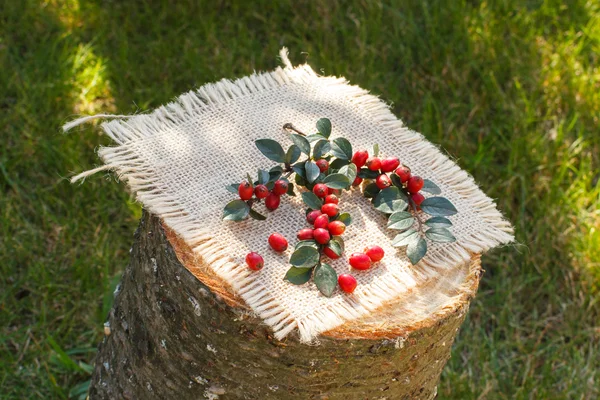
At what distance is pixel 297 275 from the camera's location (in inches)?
60.2

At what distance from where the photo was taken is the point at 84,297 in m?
2.63

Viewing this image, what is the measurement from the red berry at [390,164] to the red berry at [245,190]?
1.05 feet

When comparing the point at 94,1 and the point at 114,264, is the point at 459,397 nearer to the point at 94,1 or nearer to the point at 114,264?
the point at 114,264

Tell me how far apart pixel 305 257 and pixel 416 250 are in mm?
236

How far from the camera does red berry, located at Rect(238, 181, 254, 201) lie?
1.61 metres

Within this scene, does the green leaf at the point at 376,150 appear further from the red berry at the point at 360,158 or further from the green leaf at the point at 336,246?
the green leaf at the point at 336,246

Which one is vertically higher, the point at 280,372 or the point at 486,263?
the point at 280,372

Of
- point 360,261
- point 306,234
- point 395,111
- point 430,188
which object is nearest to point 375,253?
point 360,261

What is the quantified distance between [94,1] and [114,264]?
5.09 ft

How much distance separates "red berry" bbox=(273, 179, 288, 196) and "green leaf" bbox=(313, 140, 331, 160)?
0.12m

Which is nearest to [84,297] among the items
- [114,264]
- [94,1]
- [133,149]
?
[114,264]

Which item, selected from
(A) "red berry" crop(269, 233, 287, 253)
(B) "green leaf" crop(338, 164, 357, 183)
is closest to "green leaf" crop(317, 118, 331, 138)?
(B) "green leaf" crop(338, 164, 357, 183)

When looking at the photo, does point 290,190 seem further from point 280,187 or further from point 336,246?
point 336,246

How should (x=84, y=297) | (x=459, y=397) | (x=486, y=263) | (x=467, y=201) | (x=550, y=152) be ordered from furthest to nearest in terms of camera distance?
(x=550, y=152), (x=486, y=263), (x=84, y=297), (x=459, y=397), (x=467, y=201)
